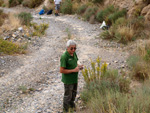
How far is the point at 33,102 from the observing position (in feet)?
14.2

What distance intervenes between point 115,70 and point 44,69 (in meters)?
2.48

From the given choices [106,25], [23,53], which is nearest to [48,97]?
[23,53]

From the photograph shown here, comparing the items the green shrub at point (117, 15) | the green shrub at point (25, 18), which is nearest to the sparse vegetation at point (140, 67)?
the green shrub at point (117, 15)

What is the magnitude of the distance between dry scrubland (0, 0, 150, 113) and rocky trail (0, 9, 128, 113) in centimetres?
50

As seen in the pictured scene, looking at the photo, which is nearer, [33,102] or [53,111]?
[53,111]

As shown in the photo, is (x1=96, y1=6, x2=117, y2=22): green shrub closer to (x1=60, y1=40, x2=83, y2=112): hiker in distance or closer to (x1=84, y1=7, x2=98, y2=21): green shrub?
(x1=84, y1=7, x2=98, y2=21): green shrub

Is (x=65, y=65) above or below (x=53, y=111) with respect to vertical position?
above

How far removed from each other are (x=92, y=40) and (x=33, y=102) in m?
5.18

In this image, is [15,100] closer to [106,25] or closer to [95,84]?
[95,84]

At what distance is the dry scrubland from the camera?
3074 mm

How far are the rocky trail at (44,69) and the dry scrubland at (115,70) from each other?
499mm

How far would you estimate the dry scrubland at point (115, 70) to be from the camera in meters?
3.07

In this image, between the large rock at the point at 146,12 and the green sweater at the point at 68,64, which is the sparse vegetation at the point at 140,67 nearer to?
the green sweater at the point at 68,64

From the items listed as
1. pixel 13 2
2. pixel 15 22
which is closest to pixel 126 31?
pixel 15 22
